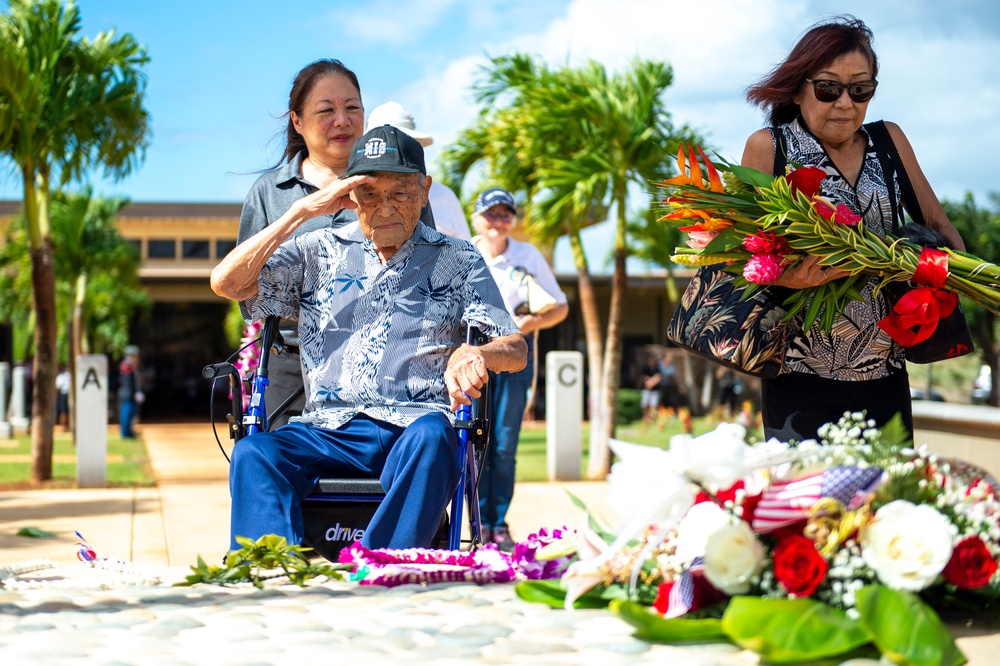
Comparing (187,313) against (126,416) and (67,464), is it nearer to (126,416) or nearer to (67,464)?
(126,416)

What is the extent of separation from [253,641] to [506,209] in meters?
4.84

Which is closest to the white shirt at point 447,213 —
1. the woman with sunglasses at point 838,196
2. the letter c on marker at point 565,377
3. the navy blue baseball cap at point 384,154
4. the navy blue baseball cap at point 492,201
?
the navy blue baseball cap at point 492,201

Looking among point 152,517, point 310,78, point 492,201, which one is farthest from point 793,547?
point 152,517

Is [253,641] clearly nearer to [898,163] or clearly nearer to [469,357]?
[469,357]

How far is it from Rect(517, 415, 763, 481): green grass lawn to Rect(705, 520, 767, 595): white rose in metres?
7.22

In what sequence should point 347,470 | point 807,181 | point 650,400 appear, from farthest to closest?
point 650,400
point 347,470
point 807,181

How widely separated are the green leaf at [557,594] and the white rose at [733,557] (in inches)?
9.2

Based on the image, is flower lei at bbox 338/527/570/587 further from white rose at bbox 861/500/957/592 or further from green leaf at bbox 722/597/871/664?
white rose at bbox 861/500/957/592

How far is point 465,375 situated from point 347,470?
0.51 metres

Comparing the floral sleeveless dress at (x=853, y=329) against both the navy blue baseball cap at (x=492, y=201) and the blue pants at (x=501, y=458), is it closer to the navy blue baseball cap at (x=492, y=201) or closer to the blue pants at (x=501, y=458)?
the blue pants at (x=501, y=458)

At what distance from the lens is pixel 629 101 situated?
37.2ft

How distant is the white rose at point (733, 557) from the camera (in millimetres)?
1968

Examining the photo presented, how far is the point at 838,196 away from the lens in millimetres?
3379

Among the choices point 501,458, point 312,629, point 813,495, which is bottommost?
point 312,629
